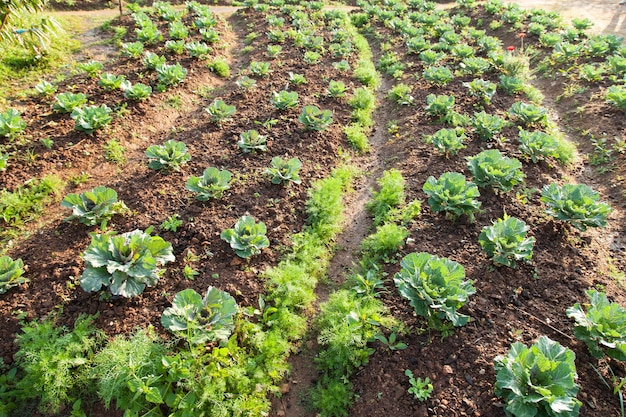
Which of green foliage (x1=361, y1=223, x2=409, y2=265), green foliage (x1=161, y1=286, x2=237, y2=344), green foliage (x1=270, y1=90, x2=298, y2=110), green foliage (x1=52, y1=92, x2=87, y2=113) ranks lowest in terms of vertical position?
green foliage (x1=361, y1=223, x2=409, y2=265)

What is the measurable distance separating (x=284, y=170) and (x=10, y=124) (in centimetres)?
512

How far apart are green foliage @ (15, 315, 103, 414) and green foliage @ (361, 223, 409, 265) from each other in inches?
148

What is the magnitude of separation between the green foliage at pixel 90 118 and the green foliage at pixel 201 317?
15.8 feet

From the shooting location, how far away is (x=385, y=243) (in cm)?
561

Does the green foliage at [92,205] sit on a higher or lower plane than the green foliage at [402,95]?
lower

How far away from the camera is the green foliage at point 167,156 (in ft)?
21.2

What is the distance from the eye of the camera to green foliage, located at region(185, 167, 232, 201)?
594 centimetres

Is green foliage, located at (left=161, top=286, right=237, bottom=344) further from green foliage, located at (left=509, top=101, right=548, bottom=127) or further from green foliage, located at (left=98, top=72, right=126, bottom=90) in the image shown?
green foliage, located at (left=509, top=101, right=548, bottom=127)

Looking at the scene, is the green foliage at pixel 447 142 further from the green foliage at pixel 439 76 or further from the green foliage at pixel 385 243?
the green foliage at pixel 439 76

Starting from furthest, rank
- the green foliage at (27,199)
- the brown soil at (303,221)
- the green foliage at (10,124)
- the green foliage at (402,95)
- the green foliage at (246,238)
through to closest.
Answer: the green foliage at (402,95), the green foliage at (10,124), the green foliage at (27,199), the green foliage at (246,238), the brown soil at (303,221)

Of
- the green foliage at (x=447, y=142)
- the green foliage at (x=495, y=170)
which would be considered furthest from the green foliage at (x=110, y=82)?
the green foliage at (x=495, y=170)

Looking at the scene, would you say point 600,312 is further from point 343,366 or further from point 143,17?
point 143,17

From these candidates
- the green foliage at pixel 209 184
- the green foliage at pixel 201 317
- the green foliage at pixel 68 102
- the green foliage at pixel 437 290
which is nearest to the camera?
the green foliage at pixel 201 317

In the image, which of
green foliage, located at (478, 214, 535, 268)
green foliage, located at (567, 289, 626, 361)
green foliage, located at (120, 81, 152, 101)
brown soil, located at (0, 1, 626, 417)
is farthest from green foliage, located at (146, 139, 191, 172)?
A: green foliage, located at (567, 289, 626, 361)
